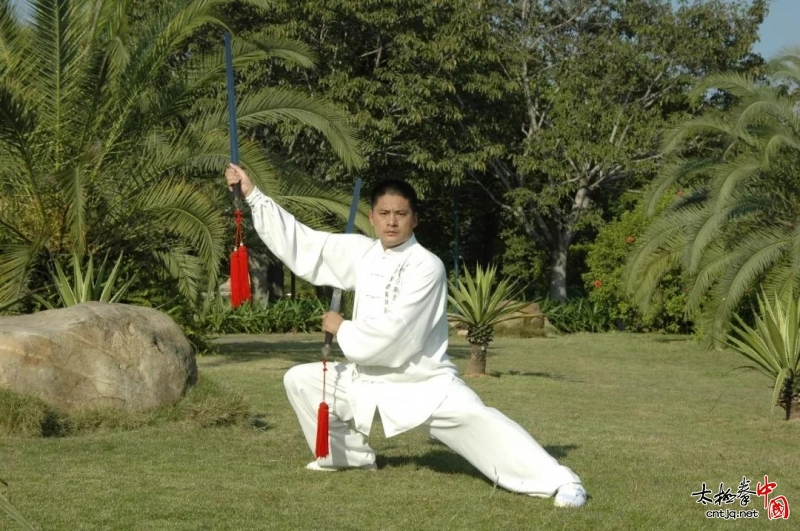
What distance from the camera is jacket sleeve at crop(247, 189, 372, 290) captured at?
6.72 m

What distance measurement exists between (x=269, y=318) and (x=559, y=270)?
34.6ft

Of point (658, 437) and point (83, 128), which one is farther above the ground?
point (83, 128)

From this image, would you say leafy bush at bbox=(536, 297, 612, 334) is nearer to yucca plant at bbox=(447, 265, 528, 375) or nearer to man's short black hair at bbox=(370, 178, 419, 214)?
yucca plant at bbox=(447, 265, 528, 375)

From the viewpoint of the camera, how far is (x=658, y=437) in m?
9.15

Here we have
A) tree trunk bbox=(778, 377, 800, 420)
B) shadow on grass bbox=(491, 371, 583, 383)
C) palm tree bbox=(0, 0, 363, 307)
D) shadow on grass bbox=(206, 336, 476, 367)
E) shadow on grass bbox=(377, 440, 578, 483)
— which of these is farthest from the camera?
shadow on grass bbox=(206, 336, 476, 367)

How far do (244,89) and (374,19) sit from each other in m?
3.79

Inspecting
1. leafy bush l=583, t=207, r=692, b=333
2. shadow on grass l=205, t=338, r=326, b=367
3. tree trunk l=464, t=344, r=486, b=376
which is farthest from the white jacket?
leafy bush l=583, t=207, r=692, b=333

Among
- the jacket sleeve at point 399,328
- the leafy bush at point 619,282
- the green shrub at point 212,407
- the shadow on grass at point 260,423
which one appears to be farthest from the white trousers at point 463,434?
the leafy bush at point 619,282

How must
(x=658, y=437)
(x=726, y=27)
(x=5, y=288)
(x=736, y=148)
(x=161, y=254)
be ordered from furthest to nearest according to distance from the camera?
(x=726, y=27), (x=736, y=148), (x=161, y=254), (x=5, y=288), (x=658, y=437)

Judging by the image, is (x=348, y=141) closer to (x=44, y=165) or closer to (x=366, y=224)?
(x=366, y=224)

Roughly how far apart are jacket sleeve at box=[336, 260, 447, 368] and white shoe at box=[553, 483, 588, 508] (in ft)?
3.59

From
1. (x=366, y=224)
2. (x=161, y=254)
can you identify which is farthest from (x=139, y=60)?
(x=366, y=224)

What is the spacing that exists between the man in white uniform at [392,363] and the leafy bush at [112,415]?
2042 mm

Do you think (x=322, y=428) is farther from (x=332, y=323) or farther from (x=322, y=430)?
(x=332, y=323)
